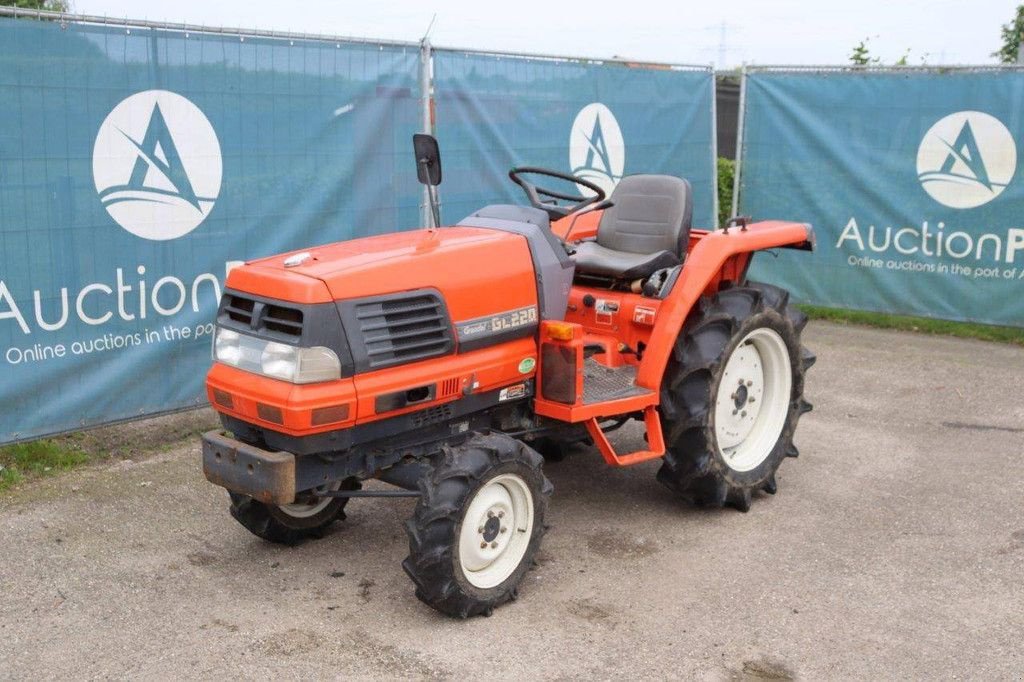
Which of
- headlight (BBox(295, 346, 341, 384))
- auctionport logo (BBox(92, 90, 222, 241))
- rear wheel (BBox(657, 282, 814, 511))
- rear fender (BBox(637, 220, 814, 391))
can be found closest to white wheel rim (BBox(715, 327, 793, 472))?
rear wheel (BBox(657, 282, 814, 511))

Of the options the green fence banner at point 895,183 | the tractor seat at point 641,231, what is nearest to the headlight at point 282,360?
the tractor seat at point 641,231

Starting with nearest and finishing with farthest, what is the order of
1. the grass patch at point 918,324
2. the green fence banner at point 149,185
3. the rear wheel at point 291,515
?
the rear wheel at point 291,515 < the green fence banner at point 149,185 < the grass patch at point 918,324

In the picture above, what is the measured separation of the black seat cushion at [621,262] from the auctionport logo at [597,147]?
3177mm

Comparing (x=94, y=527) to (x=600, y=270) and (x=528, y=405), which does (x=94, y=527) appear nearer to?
(x=528, y=405)

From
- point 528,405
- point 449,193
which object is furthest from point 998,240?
point 528,405

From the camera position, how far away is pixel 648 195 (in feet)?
18.4

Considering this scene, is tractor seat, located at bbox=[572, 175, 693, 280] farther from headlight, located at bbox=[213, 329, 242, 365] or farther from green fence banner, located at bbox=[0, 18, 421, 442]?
green fence banner, located at bbox=[0, 18, 421, 442]

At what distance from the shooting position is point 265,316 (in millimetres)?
4211

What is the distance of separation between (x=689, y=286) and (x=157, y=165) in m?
3.09

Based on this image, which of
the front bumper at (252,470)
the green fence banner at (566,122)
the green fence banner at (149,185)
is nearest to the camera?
the front bumper at (252,470)

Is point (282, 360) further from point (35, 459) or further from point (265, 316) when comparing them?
point (35, 459)

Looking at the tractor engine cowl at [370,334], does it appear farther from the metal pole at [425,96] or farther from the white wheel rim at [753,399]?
the metal pole at [425,96]

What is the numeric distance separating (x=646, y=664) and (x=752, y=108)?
7.26m

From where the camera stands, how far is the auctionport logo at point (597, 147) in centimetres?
870
